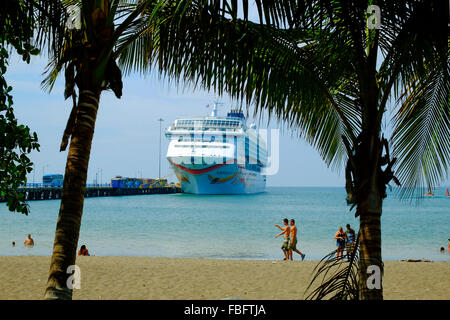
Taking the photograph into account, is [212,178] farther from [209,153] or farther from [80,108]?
[80,108]

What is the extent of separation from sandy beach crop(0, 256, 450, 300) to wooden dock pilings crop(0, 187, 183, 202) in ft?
138

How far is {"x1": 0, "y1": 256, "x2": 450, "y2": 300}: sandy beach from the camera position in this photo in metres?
8.40

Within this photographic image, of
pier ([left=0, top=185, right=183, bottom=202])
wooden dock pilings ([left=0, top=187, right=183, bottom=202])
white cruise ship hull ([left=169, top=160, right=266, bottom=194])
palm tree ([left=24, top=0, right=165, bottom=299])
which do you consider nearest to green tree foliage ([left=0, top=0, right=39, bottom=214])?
palm tree ([left=24, top=0, right=165, bottom=299])

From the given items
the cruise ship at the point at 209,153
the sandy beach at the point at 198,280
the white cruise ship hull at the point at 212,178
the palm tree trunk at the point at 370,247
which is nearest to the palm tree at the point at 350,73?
the palm tree trunk at the point at 370,247

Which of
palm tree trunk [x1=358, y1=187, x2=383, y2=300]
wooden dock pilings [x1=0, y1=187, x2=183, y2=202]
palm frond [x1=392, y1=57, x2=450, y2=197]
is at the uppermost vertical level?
palm frond [x1=392, y1=57, x2=450, y2=197]

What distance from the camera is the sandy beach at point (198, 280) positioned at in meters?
8.40

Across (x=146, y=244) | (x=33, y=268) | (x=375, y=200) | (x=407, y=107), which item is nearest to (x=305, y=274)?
(x=33, y=268)

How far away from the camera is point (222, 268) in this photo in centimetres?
1202

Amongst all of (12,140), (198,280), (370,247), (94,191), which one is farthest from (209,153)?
(370,247)

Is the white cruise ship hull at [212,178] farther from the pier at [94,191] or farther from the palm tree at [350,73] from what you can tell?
the palm tree at [350,73]

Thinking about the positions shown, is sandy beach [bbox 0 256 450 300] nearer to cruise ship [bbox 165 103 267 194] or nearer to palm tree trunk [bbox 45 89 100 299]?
palm tree trunk [bbox 45 89 100 299]

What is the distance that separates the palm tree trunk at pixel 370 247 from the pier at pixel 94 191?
160 ft

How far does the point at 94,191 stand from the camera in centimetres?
8794
